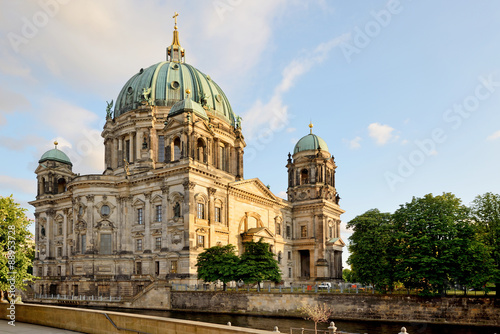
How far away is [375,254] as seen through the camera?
4872 centimetres

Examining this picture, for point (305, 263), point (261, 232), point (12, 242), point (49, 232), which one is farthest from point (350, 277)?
point (12, 242)

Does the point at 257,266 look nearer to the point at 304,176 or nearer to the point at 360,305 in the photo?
the point at 360,305

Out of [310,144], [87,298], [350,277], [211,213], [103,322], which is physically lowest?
[350,277]

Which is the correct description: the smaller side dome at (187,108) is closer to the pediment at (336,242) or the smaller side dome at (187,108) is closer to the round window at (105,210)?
the round window at (105,210)

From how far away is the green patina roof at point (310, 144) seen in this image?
85.0 meters

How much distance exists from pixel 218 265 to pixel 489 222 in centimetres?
2925

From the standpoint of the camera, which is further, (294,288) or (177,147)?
(177,147)

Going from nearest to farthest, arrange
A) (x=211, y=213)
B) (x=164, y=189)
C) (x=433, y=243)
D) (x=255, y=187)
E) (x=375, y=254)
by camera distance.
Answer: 1. (x=433, y=243)
2. (x=375, y=254)
3. (x=164, y=189)
4. (x=211, y=213)
5. (x=255, y=187)

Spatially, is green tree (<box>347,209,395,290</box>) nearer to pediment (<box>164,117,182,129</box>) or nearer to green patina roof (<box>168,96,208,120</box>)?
green patina roof (<box>168,96,208,120</box>)

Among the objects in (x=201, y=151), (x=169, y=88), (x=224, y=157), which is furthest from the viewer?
(x=224, y=157)

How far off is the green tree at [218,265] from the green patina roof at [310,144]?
120ft

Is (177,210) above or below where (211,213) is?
above

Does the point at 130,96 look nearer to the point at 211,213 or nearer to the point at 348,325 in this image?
the point at 211,213

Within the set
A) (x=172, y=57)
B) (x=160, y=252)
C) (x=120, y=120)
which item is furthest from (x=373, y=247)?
(x=172, y=57)
